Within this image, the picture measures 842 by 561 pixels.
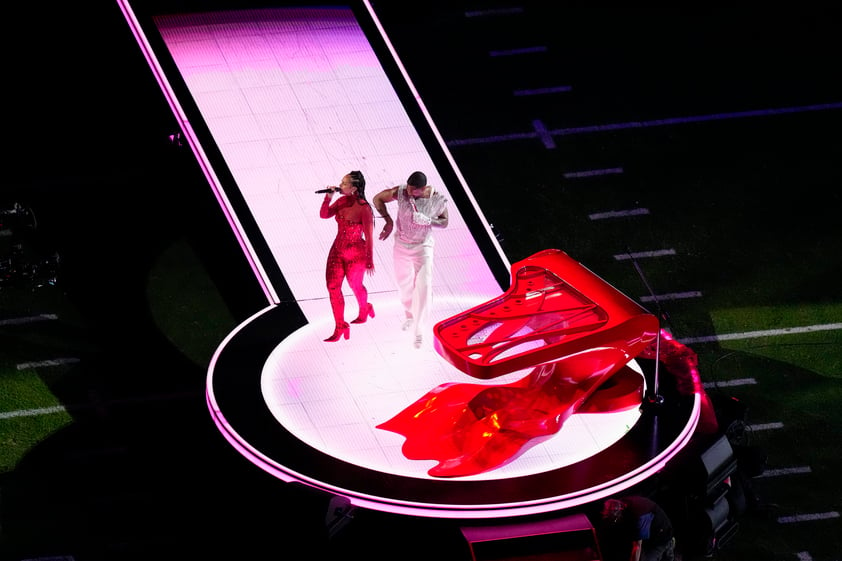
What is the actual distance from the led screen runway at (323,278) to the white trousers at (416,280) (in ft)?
0.71

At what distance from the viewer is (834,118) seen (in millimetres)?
14883

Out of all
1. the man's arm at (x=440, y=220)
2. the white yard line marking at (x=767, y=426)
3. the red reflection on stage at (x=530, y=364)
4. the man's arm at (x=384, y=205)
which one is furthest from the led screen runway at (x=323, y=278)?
the white yard line marking at (x=767, y=426)

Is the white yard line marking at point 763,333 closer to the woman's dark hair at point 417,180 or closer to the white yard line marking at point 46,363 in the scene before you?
the woman's dark hair at point 417,180

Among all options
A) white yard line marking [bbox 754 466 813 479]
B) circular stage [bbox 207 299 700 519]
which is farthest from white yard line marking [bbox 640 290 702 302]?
white yard line marking [bbox 754 466 813 479]

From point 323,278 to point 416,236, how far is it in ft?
4.20

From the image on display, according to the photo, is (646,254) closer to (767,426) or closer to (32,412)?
(767,426)

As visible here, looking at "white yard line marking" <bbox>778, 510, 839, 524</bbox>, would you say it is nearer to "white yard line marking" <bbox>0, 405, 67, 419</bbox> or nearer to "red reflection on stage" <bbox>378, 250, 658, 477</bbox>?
"red reflection on stage" <bbox>378, 250, 658, 477</bbox>

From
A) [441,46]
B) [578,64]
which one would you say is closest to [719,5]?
[578,64]

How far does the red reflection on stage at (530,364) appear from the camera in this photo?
10.0 meters

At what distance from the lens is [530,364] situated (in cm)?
986

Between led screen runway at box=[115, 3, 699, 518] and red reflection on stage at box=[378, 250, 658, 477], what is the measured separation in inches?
4.8

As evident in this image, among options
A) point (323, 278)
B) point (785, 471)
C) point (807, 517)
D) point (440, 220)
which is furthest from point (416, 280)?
point (807, 517)

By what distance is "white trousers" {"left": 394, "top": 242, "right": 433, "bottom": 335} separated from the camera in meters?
11.0

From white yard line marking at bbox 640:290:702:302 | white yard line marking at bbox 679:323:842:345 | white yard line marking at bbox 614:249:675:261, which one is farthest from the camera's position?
white yard line marking at bbox 614:249:675:261
